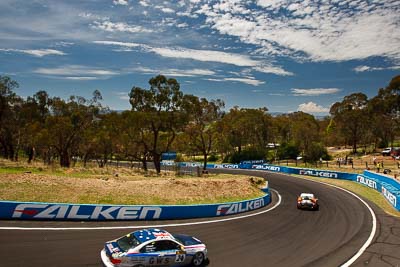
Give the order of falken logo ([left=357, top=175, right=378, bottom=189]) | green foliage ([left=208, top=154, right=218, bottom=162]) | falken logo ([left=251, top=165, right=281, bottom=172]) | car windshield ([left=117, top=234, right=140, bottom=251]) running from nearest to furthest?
car windshield ([left=117, top=234, right=140, bottom=251]), falken logo ([left=357, top=175, right=378, bottom=189]), falken logo ([left=251, top=165, right=281, bottom=172]), green foliage ([left=208, top=154, right=218, bottom=162])

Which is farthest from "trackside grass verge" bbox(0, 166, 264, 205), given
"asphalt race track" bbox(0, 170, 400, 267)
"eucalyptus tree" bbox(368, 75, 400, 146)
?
"eucalyptus tree" bbox(368, 75, 400, 146)

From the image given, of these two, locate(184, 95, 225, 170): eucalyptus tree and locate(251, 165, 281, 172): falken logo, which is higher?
locate(184, 95, 225, 170): eucalyptus tree

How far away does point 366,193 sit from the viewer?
4206cm

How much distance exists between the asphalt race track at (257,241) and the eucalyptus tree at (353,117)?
239 ft

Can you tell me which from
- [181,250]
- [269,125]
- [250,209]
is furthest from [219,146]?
[181,250]

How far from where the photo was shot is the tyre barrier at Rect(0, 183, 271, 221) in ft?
66.9

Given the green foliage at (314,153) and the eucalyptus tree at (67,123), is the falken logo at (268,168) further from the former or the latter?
the eucalyptus tree at (67,123)

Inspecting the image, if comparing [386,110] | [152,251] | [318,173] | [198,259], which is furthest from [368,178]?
[386,110]

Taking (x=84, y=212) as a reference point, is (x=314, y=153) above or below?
above

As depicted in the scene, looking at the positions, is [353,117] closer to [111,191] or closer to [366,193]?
[366,193]

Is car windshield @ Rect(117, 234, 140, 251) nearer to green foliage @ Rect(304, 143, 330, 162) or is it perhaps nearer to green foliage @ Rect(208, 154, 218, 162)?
green foliage @ Rect(304, 143, 330, 162)

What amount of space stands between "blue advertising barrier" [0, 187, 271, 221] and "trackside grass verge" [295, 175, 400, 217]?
1737 cm

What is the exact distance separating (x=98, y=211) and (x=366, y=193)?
112 feet

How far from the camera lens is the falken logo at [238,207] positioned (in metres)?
27.2
